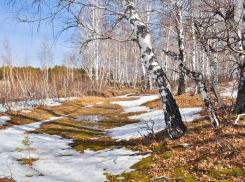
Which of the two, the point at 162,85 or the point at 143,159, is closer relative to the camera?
the point at 143,159

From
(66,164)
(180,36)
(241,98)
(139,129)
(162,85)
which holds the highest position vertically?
(180,36)

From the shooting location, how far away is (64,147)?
6.19 m

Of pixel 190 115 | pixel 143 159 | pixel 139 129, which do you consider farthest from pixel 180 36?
pixel 143 159

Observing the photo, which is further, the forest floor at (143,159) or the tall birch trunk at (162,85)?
the tall birch trunk at (162,85)

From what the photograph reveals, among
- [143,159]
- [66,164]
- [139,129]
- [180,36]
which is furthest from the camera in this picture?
[180,36]

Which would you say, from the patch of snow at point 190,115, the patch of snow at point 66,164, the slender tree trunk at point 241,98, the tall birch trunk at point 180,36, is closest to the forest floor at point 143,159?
the patch of snow at point 66,164

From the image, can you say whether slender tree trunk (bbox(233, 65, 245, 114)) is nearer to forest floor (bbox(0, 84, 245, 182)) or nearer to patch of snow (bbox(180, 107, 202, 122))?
forest floor (bbox(0, 84, 245, 182))

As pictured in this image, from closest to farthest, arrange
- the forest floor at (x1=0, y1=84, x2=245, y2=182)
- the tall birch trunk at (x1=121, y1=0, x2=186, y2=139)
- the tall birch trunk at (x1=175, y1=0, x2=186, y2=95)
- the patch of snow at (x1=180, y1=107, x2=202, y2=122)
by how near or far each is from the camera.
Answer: the forest floor at (x1=0, y1=84, x2=245, y2=182) → the tall birch trunk at (x1=121, y1=0, x2=186, y2=139) → the patch of snow at (x1=180, y1=107, x2=202, y2=122) → the tall birch trunk at (x1=175, y1=0, x2=186, y2=95)

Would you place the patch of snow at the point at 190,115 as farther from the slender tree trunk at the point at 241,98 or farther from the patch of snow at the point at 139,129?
the slender tree trunk at the point at 241,98

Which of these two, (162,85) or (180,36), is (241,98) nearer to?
(162,85)

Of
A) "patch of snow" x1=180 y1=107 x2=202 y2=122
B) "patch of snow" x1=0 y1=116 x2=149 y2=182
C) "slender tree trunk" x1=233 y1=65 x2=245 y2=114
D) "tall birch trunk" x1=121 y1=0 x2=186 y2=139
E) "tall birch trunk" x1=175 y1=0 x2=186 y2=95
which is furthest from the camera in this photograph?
"tall birch trunk" x1=175 y1=0 x2=186 y2=95

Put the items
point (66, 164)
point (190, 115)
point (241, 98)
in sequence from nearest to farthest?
point (66, 164)
point (241, 98)
point (190, 115)

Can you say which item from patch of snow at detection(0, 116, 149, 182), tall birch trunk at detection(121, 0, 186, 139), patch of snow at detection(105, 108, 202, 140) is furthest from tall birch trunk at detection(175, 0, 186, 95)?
patch of snow at detection(0, 116, 149, 182)

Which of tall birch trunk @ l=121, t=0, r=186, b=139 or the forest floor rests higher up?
tall birch trunk @ l=121, t=0, r=186, b=139
